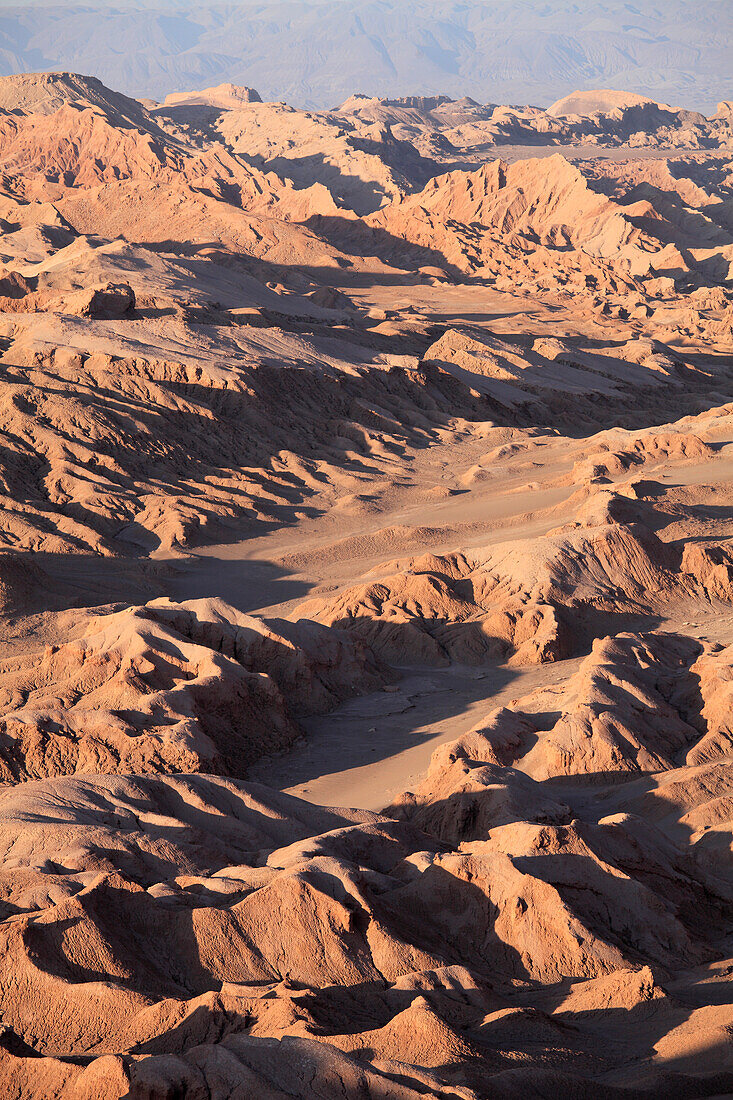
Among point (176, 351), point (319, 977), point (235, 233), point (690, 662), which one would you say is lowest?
point (690, 662)

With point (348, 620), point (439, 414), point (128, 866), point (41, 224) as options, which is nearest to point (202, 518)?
point (348, 620)

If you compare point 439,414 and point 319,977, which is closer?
point 319,977

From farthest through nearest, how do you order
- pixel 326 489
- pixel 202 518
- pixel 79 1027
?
pixel 326 489 < pixel 202 518 < pixel 79 1027

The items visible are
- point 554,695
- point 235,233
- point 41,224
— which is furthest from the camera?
point 235,233

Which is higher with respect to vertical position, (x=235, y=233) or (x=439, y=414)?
(x=235, y=233)

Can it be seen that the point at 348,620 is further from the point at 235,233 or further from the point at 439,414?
the point at 235,233

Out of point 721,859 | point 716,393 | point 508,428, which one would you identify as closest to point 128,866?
point 721,859
